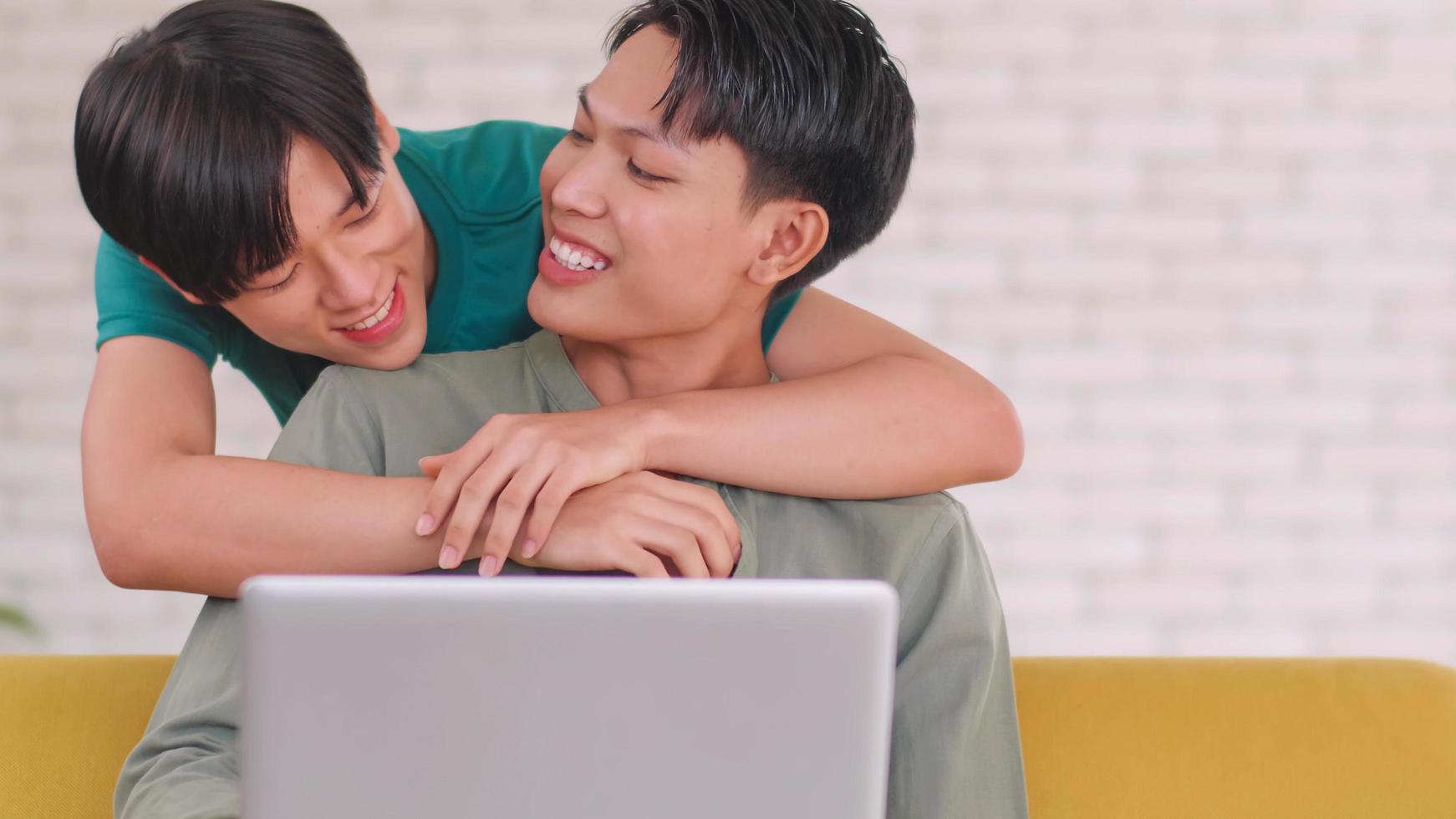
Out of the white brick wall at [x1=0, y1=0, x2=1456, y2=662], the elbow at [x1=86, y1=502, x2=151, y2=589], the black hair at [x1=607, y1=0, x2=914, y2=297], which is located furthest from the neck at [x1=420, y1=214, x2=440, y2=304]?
the white brick wall at [x1=0, y1=0, x2=1456, y2=662]

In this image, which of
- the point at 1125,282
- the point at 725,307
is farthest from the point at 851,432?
the point at 1125,282

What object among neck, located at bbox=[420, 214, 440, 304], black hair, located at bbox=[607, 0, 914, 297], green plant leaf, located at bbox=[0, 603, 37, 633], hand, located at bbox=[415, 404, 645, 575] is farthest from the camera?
green plant leaf, located at bbox=[0, 603, 37, 633]

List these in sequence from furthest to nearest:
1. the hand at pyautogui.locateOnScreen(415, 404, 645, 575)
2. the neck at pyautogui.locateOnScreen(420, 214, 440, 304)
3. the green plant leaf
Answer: the green plant leaf < the neck at pyautogui.locateOnScreen(420, 214, 440, 304) < the hand at pyautogui.locateOnScreen(415, 404, 645, 575)

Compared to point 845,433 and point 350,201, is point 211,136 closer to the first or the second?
point 350,201

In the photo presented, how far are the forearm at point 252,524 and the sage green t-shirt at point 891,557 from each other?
0.20ft

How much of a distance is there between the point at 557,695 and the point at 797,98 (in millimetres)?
819

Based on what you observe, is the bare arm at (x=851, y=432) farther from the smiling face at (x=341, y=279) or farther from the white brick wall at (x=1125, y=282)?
the white brick wall at (x=1125, y=282)

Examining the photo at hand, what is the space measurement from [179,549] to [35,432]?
204 cm

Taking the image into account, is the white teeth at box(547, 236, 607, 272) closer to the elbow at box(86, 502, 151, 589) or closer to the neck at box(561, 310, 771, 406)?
the neck at box(561, 310, 771, 406)

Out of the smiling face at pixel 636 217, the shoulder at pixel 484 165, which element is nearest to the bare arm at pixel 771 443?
the smiling face at pixel 636 217

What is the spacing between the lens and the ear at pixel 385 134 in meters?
1.36

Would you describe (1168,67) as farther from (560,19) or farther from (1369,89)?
(560,19)

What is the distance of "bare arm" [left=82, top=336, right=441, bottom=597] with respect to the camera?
112cm

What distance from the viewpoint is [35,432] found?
293 centimetres
